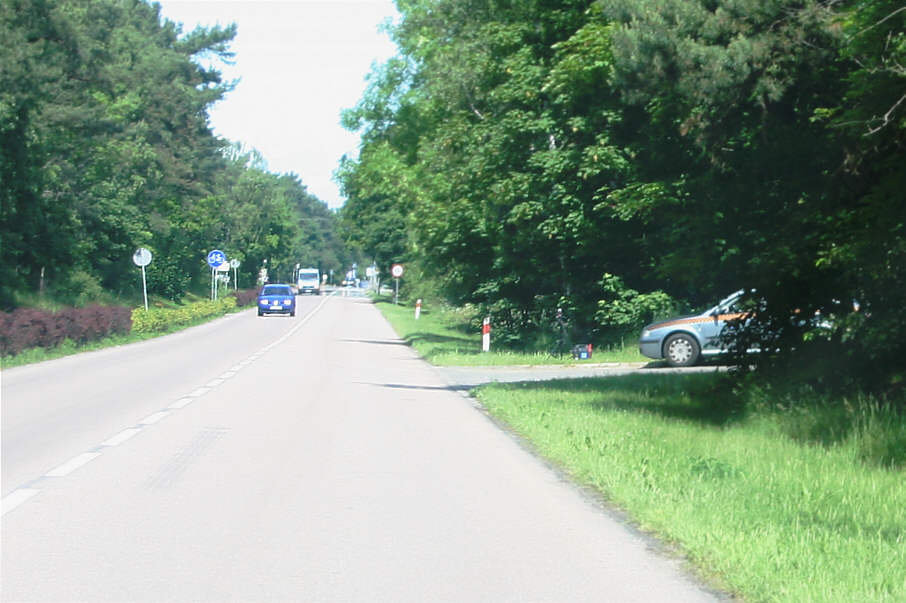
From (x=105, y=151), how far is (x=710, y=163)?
161 feet

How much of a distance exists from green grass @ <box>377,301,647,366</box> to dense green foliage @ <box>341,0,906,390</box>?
1.27 meters

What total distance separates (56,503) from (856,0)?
9589 millimetres

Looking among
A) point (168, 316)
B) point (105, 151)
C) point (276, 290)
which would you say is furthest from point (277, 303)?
point (168, 316)

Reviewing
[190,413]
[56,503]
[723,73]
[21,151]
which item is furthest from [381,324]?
[56,503]

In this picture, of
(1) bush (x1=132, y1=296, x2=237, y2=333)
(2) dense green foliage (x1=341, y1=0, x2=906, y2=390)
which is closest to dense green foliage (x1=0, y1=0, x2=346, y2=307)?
(1) bush (x1=132, y1=296, x2=237, y2=333)

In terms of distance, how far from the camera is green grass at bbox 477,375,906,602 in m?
6.38

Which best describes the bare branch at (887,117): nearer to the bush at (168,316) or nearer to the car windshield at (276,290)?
the bush at (168,316)

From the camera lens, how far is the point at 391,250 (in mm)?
89500

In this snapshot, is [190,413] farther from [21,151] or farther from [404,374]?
[21,151]

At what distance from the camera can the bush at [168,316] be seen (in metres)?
43.4

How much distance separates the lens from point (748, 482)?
9.38m

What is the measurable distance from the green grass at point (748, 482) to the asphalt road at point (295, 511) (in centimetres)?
35

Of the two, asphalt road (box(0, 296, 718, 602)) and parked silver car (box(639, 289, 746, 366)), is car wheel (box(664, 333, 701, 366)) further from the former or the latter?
asphalt road (box(0, 296, 718, 602))

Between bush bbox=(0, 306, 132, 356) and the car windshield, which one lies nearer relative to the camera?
bush bbox=(0, 306, 132, 356)
